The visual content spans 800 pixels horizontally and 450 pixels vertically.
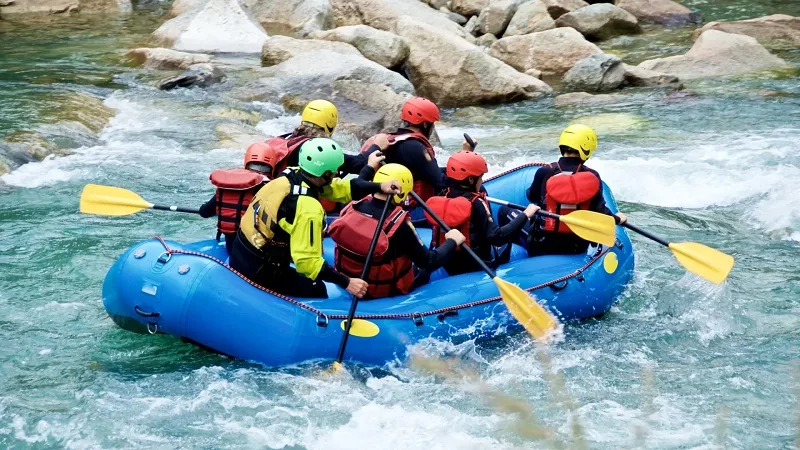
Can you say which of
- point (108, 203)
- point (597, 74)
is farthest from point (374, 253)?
point (597, 74)

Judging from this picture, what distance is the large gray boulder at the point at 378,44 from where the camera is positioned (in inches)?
484

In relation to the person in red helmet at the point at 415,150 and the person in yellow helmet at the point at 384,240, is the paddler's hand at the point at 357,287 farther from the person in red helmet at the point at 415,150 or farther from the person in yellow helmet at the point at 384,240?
the person in red helmet at the point at 415,150

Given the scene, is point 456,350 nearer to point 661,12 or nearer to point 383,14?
point 383,14

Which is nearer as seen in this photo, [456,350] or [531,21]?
[456,350]

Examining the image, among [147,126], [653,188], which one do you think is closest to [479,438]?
[653,188]

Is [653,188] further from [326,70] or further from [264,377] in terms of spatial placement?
[264,377]

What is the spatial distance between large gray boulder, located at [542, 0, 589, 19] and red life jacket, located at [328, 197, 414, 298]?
12.3 metres

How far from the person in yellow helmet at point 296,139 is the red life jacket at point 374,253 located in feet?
2.85

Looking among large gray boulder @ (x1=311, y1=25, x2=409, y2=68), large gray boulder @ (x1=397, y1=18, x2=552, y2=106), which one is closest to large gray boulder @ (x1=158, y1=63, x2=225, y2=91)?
large gray boulder @ (x1=311, y1=25, x2=409, y2=68)

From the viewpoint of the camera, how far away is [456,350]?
548 centimetres

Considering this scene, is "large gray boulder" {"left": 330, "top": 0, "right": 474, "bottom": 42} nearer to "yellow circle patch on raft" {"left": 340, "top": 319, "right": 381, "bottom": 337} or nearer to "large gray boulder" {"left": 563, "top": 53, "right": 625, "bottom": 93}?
"large gray boulder" {"left": 563, "top": 53, "right": 625, "bottom": 93}

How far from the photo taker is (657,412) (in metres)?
5.01

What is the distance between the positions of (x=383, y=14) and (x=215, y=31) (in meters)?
2.63

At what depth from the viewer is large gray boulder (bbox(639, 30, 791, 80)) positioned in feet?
43.3
